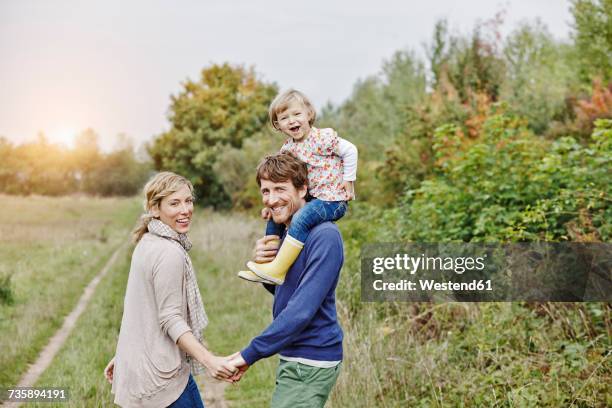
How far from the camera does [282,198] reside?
3219 millimetres

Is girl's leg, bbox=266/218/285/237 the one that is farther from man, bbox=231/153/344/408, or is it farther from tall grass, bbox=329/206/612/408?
tall grass, bbox=329/206/612/408

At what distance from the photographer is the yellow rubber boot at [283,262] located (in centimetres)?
314

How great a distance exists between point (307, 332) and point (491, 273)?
4.68 m

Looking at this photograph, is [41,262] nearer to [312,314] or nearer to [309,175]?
[309,175]

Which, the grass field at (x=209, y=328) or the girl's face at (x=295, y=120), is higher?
the girl's face at (x=295, y=120)

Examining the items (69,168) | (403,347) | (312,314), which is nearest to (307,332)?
(312,314)

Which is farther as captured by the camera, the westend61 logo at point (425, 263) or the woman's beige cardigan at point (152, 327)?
the westend61 logo at point (425, 263)

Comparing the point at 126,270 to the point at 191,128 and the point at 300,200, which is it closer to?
the point at 300,200

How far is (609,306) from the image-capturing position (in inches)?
234

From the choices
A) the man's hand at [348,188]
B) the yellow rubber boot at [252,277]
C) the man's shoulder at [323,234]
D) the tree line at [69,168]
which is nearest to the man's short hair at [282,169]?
the man's shoulder at [323,234]

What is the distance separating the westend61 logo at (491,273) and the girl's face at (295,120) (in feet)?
12.8

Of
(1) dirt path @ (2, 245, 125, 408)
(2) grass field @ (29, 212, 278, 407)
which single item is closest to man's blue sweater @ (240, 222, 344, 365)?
(2) grass field @ (29, 212, 278, 407)

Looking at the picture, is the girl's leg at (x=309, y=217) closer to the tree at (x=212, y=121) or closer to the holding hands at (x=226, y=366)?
the holding hands at (x=226, y=366)

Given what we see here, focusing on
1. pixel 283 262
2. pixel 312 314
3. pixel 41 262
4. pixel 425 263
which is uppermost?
pixel 283 262
